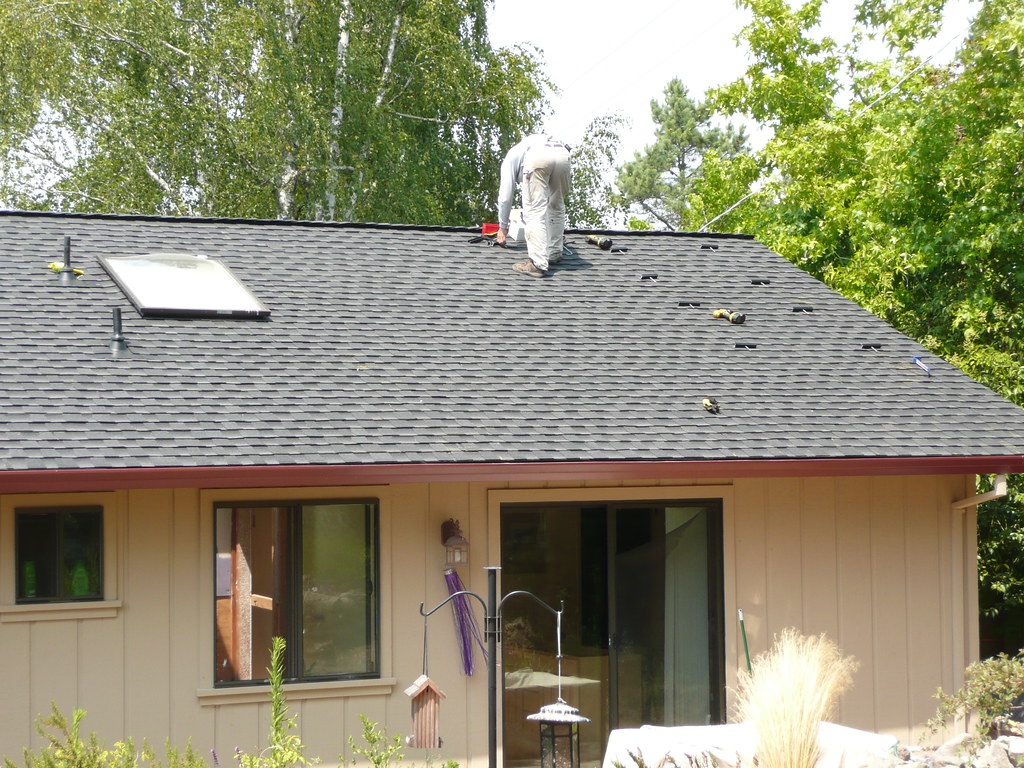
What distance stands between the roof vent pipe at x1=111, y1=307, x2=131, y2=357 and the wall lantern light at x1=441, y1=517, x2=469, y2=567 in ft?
8.00

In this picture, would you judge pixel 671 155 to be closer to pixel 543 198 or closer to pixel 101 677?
pixel 543 198

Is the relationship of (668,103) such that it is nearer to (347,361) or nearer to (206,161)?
(206,161)

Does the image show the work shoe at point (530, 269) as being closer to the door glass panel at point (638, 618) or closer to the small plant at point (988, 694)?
→ the door glass panel at point (638, 618)

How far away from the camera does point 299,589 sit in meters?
7.14

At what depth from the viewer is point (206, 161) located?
62.7 feet

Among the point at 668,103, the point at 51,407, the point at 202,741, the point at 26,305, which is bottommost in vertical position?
the point at 202,741

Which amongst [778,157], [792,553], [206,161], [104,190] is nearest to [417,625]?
[792,553]

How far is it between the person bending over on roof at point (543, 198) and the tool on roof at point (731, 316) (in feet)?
5.29

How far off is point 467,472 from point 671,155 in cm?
3541

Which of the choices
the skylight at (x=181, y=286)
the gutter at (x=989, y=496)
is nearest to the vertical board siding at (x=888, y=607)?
the gutter at (x=989, y=496)

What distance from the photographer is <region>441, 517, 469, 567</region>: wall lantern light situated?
7.26 m

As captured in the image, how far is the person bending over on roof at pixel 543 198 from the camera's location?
33.0 ft

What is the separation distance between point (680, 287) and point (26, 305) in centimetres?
542

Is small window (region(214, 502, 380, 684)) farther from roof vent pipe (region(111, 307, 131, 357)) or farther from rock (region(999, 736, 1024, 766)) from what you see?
rock (region(999, 736, 1024, 766))
